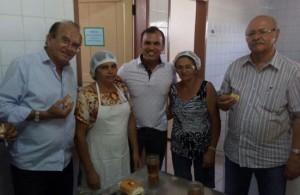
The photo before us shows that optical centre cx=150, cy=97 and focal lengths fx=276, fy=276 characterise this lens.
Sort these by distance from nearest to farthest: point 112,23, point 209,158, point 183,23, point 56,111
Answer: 1. point 56,111
2. point 209,158
3. point 112,23
4. point 183,23

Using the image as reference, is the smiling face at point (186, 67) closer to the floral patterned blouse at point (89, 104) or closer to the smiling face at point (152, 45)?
the smiling face at point (152, 45)

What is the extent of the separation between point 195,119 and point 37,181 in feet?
3.12

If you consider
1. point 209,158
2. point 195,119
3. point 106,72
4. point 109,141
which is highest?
point 106,72

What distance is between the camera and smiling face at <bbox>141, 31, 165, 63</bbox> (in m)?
1.85

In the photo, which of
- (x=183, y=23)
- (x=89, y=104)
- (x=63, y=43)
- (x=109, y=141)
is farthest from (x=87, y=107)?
(x=183, y=23)

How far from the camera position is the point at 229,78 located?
1.66 meters

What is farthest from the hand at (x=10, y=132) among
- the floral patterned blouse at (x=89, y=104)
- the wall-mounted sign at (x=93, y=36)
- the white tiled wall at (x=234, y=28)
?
the white tiled wall at (x=234, y=28)

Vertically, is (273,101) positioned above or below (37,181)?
above

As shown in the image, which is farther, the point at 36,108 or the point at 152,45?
the point at 152,45

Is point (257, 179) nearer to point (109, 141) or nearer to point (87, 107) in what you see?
point (109, 141)

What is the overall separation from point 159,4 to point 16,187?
2.16m

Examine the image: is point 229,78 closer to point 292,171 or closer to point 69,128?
point 292,171

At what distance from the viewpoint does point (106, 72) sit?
1.61 metres

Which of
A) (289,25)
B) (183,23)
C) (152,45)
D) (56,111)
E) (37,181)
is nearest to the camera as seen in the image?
(56,111)
